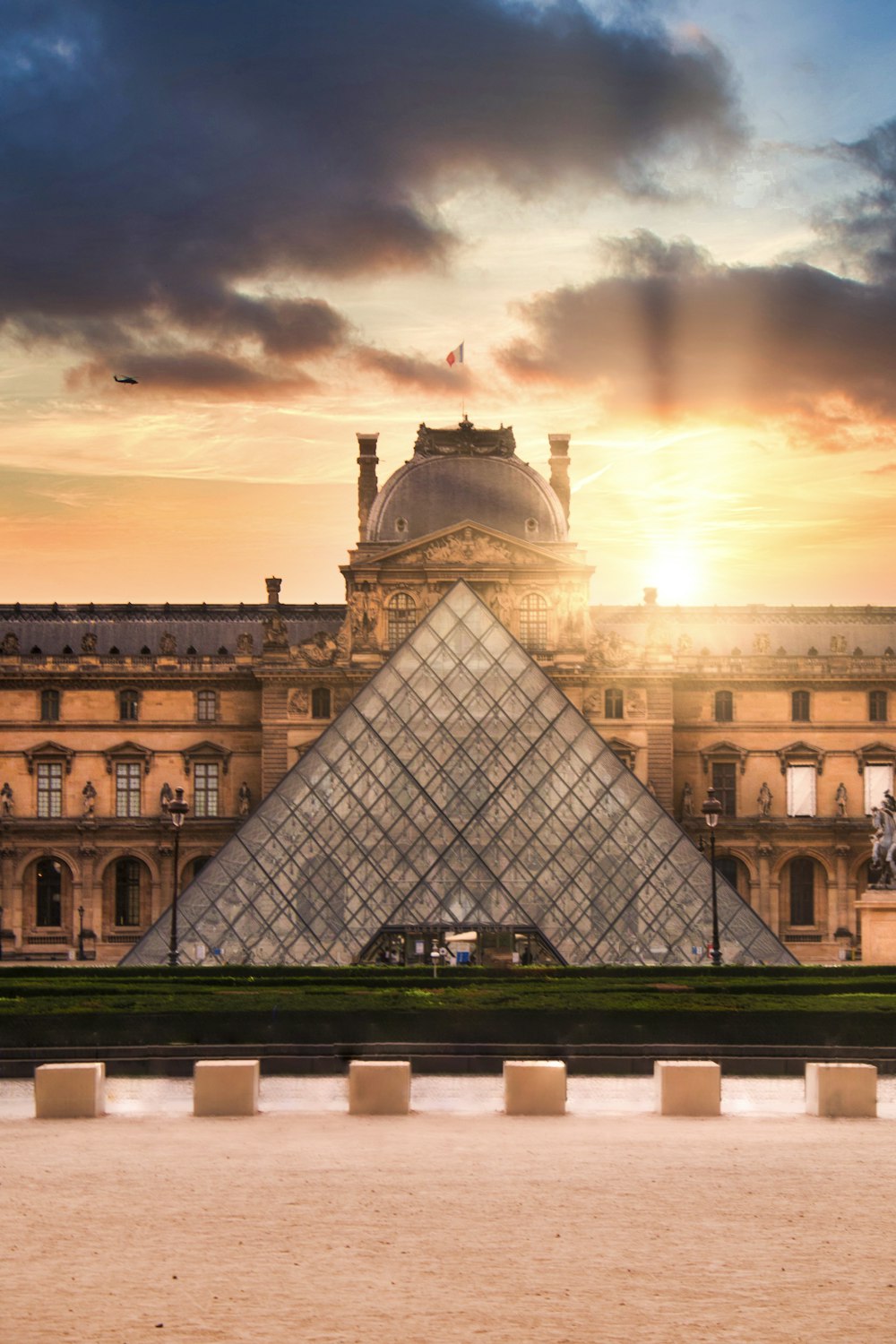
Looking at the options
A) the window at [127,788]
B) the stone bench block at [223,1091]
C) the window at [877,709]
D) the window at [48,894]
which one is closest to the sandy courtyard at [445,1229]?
the stone bench block at [223,1091]

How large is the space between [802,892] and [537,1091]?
137 feet

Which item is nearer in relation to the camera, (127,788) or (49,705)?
(127,788)

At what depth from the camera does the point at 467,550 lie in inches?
2261

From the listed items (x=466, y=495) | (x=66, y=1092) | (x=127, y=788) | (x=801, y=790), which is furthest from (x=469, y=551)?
(x=66, y=1092)

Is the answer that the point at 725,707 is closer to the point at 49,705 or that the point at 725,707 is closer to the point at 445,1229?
the point at 49,705

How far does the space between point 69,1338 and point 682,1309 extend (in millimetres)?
3438

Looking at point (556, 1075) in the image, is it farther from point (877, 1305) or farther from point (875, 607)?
point (875, 607)

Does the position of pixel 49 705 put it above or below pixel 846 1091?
above

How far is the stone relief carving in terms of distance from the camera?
57344 millimetres

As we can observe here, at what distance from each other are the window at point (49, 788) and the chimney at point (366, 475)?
11.8 m

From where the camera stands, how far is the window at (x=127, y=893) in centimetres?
5934

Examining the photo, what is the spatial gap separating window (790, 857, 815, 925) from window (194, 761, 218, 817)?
17.5 m

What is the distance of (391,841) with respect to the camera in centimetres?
3900

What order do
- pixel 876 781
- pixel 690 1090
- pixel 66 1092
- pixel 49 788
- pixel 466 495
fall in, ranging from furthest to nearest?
1. pixel 49 788
2. pixel 876 781
3. pixel 466 495
4. pixel 690 1090
5. pixel 66 1092
